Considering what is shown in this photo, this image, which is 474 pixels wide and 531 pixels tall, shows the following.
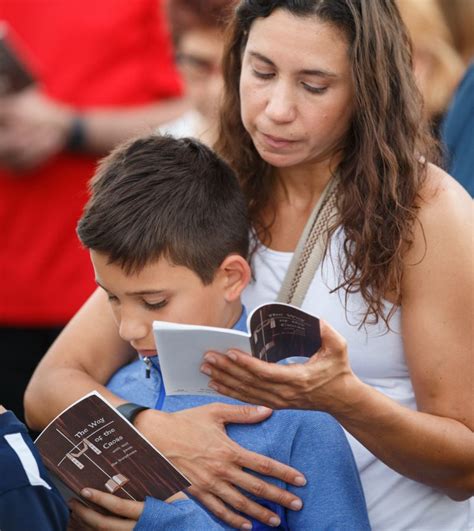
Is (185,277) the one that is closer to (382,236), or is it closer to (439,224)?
(382,236)

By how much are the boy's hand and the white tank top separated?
28 cm

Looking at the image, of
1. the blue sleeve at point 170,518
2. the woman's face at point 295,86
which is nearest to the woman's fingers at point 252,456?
the blue sleeve at point 170,518

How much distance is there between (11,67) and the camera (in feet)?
11.7

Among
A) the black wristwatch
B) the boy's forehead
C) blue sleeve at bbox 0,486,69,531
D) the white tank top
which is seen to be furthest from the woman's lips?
blue sleeve at bbox 0,486,69,531

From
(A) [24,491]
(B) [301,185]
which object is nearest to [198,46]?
(B) [301,185]

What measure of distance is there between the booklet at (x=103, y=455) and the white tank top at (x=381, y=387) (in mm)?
462

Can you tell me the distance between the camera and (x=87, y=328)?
278cm

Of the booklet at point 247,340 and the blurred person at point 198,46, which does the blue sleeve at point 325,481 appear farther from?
the blurred person at point 198,46

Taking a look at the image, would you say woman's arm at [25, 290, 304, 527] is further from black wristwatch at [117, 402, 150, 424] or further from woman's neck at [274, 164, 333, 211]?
woman's neck at [274, 164, 333, 211]

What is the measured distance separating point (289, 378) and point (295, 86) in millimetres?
664

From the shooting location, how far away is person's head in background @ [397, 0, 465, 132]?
470cm

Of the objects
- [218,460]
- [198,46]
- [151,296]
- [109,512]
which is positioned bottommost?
[109,512]

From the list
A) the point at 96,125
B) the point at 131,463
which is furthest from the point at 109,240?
the point at 96,125

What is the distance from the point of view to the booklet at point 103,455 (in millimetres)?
2252
